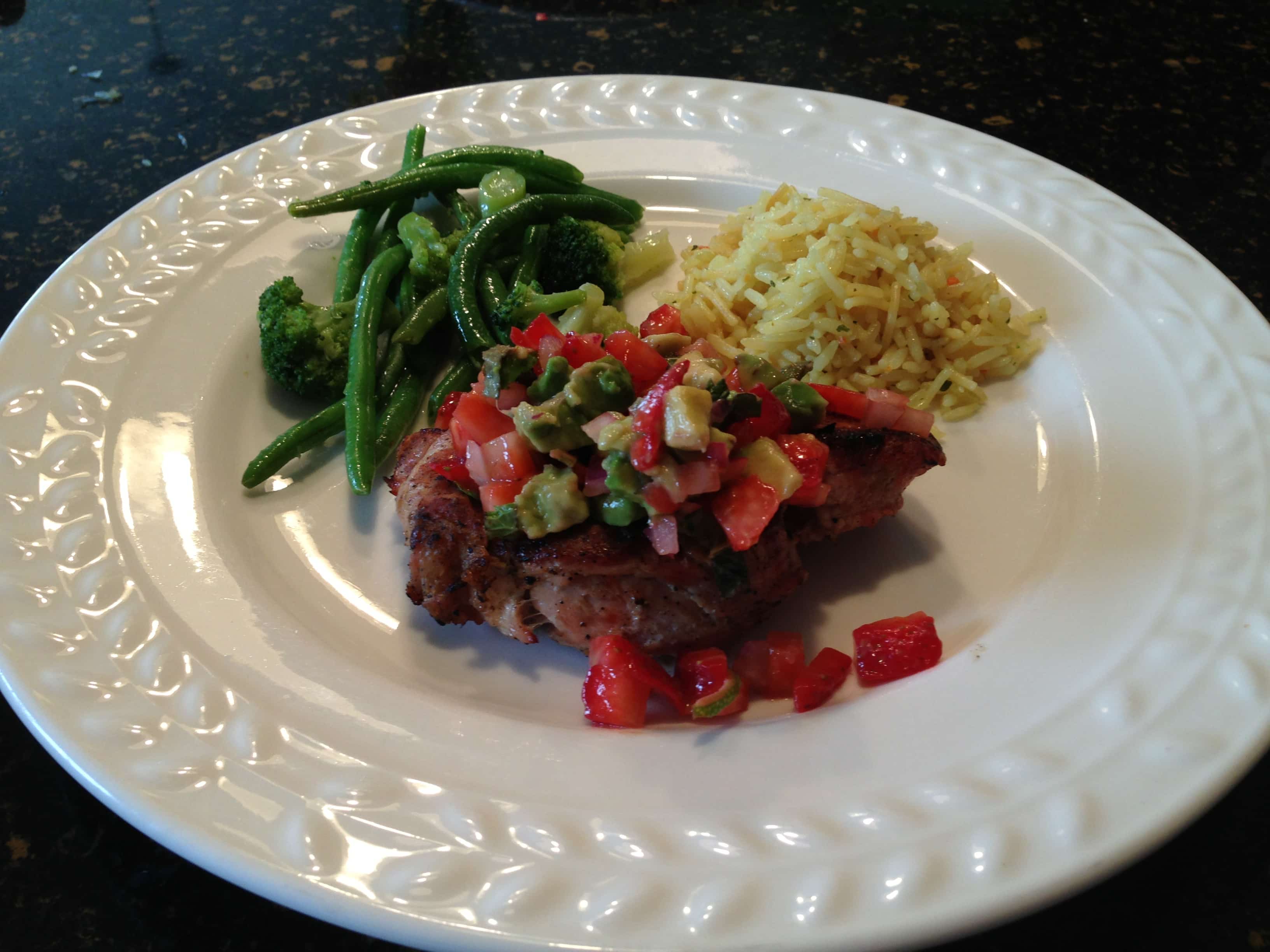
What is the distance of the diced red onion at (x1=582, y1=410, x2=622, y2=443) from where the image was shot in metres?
2.43

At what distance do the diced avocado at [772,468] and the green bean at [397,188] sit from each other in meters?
2.33

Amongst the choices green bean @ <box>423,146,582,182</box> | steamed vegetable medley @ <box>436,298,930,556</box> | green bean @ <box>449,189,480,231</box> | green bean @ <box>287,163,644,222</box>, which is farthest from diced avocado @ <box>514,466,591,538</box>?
green bean @ <box>423,146,582,182</box>

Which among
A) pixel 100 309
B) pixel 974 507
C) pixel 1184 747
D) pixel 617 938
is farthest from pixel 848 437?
pixel 100 309

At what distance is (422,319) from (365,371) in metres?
0.39

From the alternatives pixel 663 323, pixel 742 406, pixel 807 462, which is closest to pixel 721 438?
pixel 742 406

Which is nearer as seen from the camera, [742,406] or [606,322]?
[742,406]

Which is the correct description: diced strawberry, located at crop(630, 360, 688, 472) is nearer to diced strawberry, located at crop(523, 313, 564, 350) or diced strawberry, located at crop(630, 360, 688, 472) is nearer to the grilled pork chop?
the grilled pork chop

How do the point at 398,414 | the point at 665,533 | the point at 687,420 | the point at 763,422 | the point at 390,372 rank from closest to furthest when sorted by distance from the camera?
the point at 687,420 → the point at 665,533 → the point at 763,422 → the point at 398,414 → the point at 390,372

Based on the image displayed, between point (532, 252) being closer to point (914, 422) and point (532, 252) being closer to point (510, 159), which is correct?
point (510, 159)

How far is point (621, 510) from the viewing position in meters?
2.43

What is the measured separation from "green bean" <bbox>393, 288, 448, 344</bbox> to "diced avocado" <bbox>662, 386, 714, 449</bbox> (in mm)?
1706

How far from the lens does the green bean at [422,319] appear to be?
12.1 ft

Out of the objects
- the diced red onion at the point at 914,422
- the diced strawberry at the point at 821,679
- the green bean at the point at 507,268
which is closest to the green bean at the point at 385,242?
the green bean at the point at 507,268

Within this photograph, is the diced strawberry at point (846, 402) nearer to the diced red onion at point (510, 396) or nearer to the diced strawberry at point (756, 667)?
the diced strawberry at point (756, 667)
